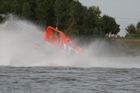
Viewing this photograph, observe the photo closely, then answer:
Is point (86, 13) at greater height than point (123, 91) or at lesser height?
greater

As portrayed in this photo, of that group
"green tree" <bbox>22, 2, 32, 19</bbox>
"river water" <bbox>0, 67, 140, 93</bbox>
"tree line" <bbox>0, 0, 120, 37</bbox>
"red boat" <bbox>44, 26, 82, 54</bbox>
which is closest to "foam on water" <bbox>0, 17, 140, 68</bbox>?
"red boat" <bbox>44, 26, 82, 54</bbox>

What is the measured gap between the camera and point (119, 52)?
3644 inches

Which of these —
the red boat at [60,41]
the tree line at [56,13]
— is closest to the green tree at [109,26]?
the tree line at [56,13]

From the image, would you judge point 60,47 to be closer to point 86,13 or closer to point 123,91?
point 123,91

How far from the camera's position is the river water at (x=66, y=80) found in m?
24.0

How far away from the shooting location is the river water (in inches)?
944

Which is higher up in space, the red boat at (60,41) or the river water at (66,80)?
the red boat at (60,41)

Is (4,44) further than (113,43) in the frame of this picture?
No

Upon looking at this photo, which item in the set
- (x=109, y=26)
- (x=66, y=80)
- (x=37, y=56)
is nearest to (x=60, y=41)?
(x=37, y=56)

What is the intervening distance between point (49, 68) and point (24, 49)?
4.17 m

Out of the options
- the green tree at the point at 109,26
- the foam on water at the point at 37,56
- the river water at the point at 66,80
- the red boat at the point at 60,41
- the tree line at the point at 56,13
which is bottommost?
the river water at the point at 66,80

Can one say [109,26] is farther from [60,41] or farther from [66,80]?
[66,80]

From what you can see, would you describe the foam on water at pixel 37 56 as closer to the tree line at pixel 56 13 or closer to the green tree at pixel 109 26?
the tree line at pixel 56 13

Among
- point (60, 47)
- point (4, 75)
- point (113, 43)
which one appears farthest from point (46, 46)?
point (113, 43)
